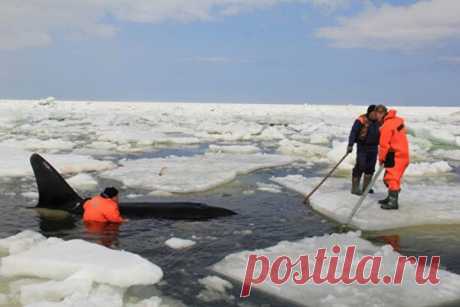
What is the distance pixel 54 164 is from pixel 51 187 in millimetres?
5263

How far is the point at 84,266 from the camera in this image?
16.2 ft

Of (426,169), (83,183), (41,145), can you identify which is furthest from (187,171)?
(41,145)

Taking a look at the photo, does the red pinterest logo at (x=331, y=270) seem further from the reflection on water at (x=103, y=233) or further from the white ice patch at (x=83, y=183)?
the white ice patch at (x=83, y=183)

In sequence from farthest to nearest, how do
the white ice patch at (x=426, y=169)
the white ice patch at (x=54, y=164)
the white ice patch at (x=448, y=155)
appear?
the white ice patch at (x=448, y=155) < the white ice patch at (x=426, y=169) < the white ice patch at (x=54, y=164)

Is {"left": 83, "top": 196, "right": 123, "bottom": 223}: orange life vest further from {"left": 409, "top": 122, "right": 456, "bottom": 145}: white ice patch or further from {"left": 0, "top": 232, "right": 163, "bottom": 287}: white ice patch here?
{"left": 409, "top": 122, "right": 456, "bottom": 145}: white ice patch

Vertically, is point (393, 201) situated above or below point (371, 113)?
below

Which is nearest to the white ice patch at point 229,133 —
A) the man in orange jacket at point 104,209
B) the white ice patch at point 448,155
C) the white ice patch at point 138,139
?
the white ice patch at point 138,139

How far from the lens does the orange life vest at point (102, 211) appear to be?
746 centimetres

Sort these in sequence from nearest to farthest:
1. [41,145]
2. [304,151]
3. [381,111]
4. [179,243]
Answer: [179,243] → [381,111] → [304,151] → [41,145]

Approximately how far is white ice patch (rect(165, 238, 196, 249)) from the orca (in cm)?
133

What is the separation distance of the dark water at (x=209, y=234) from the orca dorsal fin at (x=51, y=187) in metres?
0.23

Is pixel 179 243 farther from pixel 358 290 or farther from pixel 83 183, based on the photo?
pixel 83 183

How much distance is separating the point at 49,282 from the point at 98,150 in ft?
46.7

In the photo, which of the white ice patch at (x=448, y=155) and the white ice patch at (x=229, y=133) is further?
the white ice patch at (x=229, y=133)
